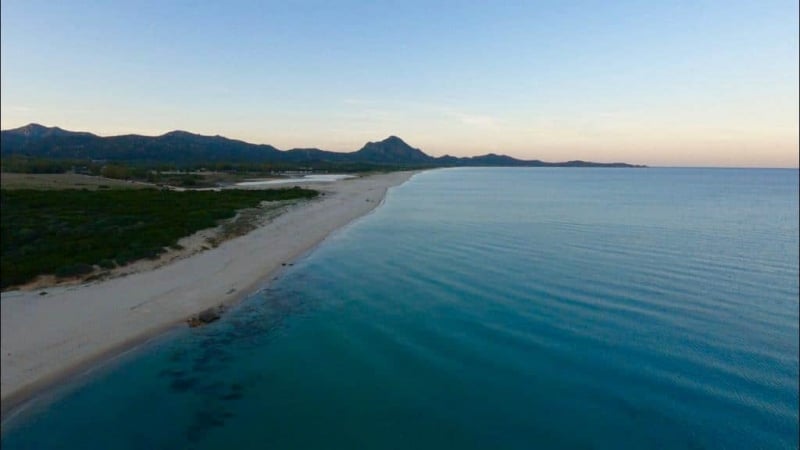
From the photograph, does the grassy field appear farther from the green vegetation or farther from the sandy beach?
the sandy beach

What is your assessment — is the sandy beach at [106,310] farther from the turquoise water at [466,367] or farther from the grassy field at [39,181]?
the grassy field at [39,181]

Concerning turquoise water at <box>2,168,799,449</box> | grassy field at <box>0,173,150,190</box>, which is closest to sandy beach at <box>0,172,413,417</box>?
turquoise water at <box>2,168,799,449</box>

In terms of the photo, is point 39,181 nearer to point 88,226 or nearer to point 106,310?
point 88,226

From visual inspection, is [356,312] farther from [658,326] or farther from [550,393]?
[658,326]

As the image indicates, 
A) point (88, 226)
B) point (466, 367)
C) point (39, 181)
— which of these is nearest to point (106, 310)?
point (466, 367)

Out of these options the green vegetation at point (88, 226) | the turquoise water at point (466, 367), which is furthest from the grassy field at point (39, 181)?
the turquoise water at point (466, 367)
